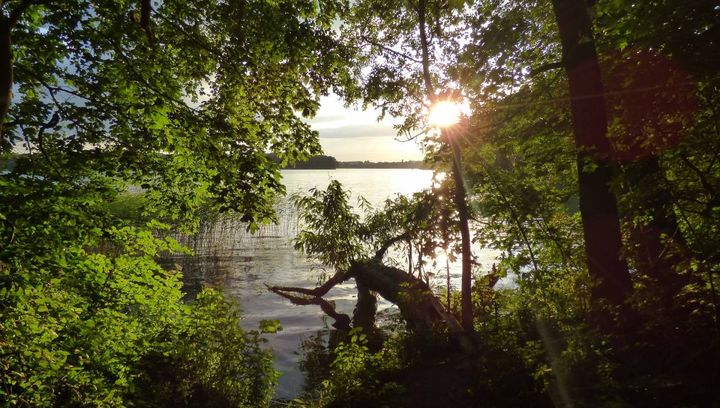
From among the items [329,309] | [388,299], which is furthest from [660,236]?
[329,309]

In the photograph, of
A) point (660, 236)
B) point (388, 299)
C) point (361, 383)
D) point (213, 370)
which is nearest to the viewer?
point (660, 236)

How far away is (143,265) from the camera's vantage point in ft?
19.5

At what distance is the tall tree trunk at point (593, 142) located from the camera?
5859 mm

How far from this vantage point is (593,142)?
231 inches

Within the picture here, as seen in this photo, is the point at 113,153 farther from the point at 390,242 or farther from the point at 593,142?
the point at 390,242

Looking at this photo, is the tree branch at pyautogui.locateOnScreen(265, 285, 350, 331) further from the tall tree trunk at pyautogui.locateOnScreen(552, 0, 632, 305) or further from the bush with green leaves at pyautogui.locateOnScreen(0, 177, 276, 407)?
the tall tree trunk at pyautogui.locateOnScreen(552, 0, 632, 305)

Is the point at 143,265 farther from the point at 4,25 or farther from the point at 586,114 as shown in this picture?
the point at 586,114

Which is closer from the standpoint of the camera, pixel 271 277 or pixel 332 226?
pixel 332 226

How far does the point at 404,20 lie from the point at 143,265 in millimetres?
9020

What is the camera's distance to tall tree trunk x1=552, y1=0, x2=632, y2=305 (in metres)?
5.86

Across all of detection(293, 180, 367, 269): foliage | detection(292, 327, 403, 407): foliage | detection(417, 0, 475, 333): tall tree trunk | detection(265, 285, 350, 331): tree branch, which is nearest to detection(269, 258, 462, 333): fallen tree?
detection(265, 285, 350, 331): tree branch

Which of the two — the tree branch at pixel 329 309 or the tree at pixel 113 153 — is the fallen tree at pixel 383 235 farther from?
the tree at pixel 113 153

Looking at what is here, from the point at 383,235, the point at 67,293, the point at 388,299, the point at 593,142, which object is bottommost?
the point at 388,299

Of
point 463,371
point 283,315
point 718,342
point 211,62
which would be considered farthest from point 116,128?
point 283,315
